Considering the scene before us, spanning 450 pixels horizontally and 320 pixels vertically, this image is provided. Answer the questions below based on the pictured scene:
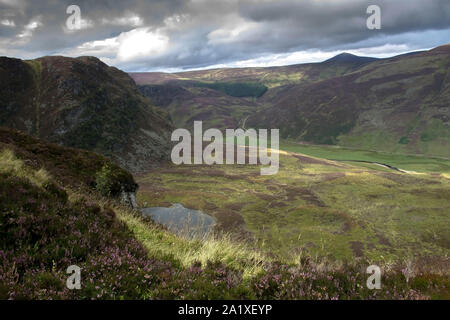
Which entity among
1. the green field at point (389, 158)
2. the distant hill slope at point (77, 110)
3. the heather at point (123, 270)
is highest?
the distant hill slope at point (77, 110)

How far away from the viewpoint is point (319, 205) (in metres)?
72.5

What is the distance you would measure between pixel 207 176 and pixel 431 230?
68015 mm

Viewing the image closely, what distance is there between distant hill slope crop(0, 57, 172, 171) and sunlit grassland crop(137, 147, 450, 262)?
69.5 feet

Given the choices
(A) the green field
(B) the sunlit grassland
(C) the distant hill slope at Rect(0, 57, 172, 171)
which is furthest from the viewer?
(A) the green field

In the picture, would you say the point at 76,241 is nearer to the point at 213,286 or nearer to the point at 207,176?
the point at 213,286

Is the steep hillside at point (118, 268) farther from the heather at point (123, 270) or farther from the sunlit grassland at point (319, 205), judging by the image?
the sunlit grassland at point (319, 205)

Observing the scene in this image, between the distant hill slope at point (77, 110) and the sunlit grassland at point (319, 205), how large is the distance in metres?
21.2

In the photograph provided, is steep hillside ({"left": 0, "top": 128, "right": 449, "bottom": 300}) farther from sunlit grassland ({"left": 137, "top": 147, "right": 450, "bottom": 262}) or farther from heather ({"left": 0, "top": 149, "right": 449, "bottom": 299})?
sunlit grassland ({"left": 137, "top": 147, "right": 450, "bottom": 262})

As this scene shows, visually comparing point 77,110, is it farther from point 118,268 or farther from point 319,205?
point 118,268

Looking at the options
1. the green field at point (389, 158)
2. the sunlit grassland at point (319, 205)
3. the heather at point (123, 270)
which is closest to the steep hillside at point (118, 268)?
the heather at point (123, 270)

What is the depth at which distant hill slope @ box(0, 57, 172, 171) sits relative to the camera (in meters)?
100

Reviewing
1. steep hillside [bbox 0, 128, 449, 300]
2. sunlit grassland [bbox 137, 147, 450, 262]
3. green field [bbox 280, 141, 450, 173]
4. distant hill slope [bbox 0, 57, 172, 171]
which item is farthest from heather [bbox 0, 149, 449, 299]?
green field [bbox 280, 141, 450, 173]

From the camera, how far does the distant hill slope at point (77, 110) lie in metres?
100

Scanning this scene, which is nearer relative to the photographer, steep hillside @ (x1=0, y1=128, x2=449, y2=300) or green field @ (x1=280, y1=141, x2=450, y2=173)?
steep hillside @ (x1=0, y1=128, x2=449, y2=300)
